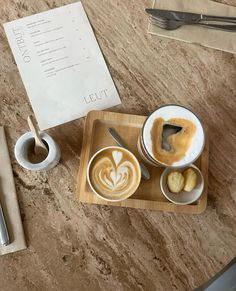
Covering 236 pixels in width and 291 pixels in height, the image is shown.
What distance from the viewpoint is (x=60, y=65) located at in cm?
81

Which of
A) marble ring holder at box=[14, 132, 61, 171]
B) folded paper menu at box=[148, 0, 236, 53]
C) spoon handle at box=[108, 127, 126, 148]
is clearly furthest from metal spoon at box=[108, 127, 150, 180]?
folded paper menu at box=[148, 0, 236, 53]

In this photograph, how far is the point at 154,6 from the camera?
32.9 inches

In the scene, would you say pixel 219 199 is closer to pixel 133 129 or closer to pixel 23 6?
pixel 133 129

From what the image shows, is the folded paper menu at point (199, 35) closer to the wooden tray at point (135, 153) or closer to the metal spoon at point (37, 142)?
the wooden tray at point (135, 153)

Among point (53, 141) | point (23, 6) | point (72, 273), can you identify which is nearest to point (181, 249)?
point (72, 273)

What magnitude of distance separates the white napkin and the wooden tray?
118mm

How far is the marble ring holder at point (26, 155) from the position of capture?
706 mm

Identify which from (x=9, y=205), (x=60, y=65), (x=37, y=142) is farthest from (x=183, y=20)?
(x=9, y=205)

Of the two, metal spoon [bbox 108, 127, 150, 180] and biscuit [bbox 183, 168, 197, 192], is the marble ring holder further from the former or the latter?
biscuit [bbox 183, 168, 197, 192]

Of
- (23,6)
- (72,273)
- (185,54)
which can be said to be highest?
(23,6)

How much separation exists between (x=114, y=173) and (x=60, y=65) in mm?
255

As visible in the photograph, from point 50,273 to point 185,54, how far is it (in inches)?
Result: 19.8

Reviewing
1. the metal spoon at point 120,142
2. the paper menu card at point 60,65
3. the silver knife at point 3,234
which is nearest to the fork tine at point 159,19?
the paper menu card at point 60,65

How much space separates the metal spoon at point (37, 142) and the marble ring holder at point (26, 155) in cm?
1
